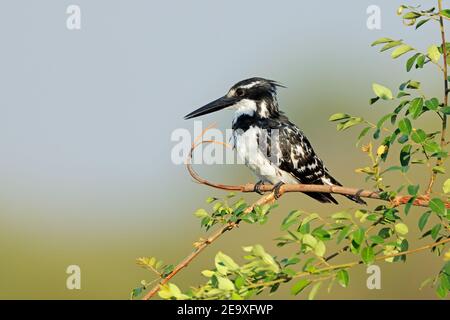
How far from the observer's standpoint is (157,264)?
339 centimetres

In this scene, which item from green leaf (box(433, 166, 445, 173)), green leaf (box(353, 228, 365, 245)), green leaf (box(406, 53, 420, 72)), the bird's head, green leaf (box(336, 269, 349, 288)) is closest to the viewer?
green leaf (box(336, 269, 349, 288))

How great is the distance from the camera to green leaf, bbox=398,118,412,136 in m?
3.23

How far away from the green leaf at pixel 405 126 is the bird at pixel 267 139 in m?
3.33

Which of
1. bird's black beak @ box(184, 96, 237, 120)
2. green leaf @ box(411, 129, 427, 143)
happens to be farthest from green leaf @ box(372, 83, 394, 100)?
bird's black beak @ box(184, 96, 237, 120)

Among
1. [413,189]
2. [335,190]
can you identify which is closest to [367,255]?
[413,189]

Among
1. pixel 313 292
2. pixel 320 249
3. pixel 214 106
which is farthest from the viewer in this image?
pixel 214 106

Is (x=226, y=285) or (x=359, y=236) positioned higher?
(x=359, y=236)

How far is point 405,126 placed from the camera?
323cm

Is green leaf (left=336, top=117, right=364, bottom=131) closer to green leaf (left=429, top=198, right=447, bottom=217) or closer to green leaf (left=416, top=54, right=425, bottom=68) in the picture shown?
green leaf (left=416, top=54, right=425, bottom=68)

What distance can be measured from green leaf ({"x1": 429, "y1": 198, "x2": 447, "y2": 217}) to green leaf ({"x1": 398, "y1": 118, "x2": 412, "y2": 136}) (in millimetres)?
303

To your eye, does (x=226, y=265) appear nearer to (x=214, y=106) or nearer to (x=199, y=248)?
(x=199, y=248)

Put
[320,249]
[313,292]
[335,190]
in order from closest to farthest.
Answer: [313,292], [320,249], [335,190]

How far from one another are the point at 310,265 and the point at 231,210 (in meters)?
0.72

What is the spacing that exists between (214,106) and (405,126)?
3540mm
